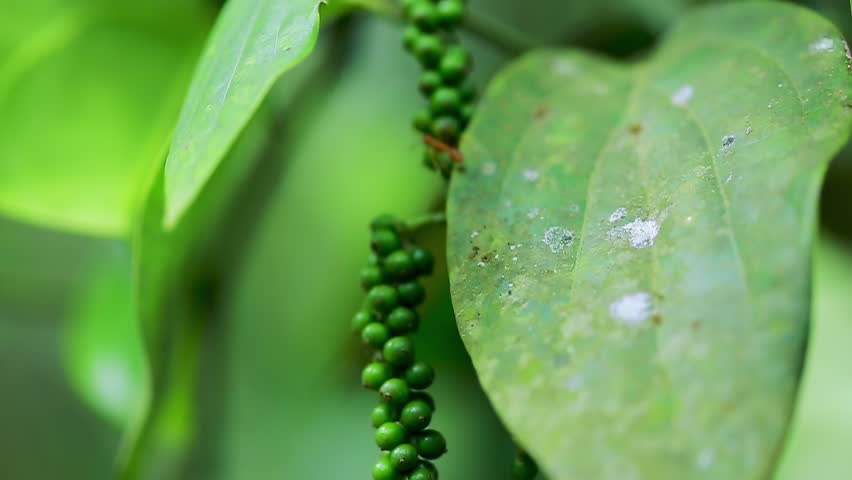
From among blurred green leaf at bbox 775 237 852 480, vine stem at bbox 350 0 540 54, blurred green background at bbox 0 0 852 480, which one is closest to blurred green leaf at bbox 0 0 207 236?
blurred green background at bbox 0 0 852 480

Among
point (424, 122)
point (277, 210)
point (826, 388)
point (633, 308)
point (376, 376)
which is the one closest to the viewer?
point (633, 308)

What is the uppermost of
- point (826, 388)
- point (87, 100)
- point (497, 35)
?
point (497, 35)

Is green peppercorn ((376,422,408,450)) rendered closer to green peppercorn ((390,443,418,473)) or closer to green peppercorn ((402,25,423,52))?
green peppercorn ((390,443,418,473))

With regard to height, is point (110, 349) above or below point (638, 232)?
below

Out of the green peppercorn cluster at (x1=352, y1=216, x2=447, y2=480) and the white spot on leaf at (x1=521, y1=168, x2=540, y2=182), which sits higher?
the white spot on leaf at (x1=521, y1=168, x2=540, y2=182)

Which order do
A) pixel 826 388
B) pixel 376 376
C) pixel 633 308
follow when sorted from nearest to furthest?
pixel 633 308 → pixel 376 376 → pixel 826 388

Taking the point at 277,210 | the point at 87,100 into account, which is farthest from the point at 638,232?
the point at 87,100

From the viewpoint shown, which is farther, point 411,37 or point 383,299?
point 411,37

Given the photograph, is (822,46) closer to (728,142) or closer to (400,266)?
(728,142)
